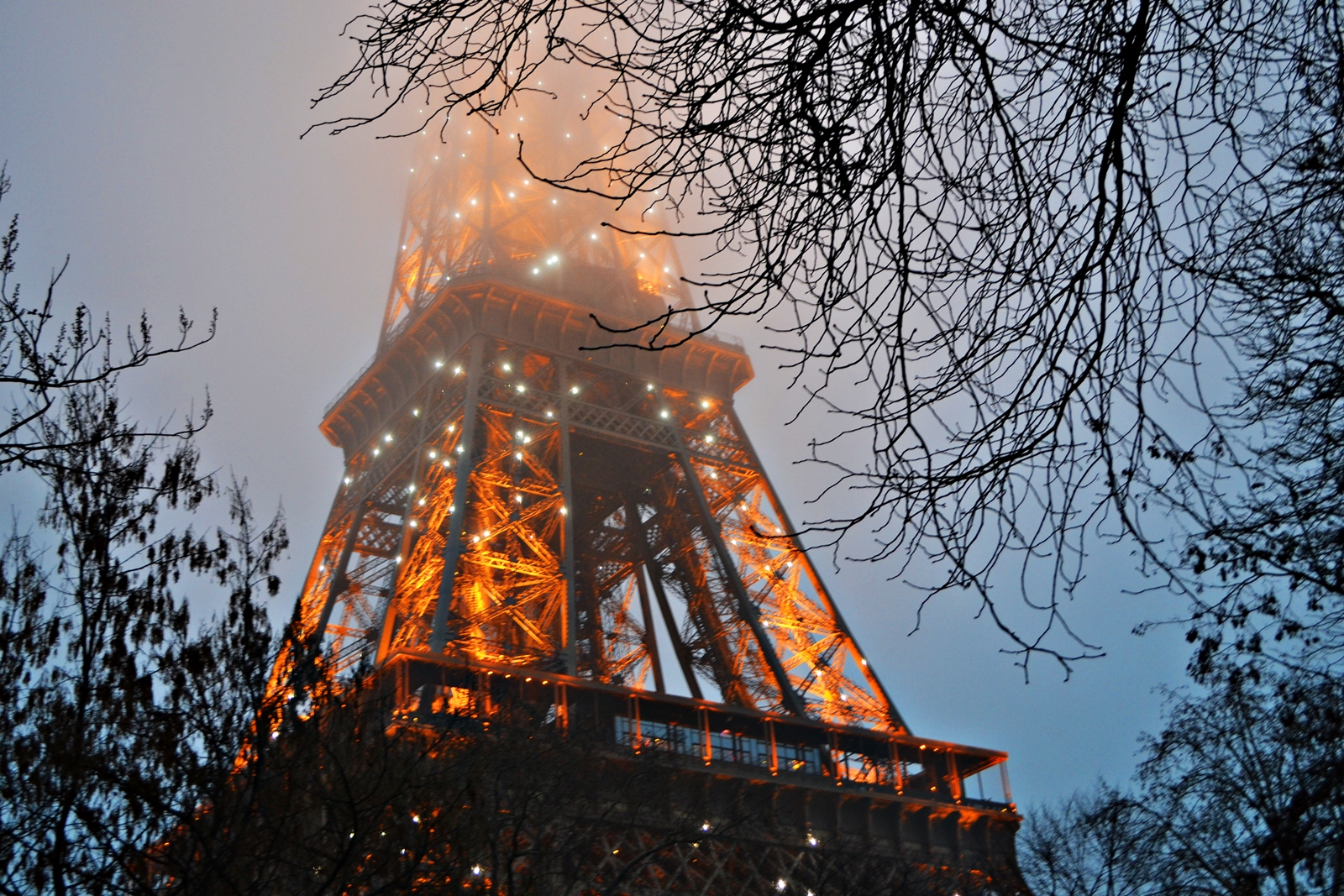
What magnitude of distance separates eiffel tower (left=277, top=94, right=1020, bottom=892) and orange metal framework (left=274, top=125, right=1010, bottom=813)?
0.08 metres

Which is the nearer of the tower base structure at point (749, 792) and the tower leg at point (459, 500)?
the tower base structure at point (749, 792)

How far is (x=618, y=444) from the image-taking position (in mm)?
35125

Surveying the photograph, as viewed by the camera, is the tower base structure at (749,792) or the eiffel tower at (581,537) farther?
the eiffel tower at (581,537)

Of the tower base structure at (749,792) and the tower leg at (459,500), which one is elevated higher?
the tower leg at (459,500)

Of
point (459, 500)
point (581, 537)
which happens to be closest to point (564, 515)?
point (459, 500)

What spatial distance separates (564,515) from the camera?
30391mm

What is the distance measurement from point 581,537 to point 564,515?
6.88 metres

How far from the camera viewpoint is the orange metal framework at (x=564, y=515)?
27500mm

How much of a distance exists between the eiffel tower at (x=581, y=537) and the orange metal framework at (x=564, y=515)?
0.08 meters

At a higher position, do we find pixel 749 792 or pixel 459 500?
pixel 459 500

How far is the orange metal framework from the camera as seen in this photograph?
90.2 ft

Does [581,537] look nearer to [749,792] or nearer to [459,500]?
[459,500]

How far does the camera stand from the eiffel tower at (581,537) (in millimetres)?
26547

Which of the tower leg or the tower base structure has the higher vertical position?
the tower leg
